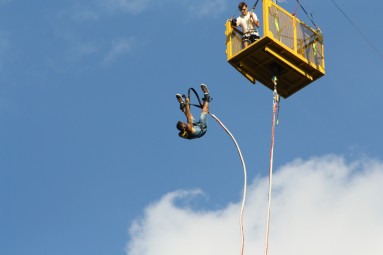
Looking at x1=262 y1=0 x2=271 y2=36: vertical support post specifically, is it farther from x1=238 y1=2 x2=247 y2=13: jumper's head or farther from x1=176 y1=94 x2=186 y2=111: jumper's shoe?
x1=176 y1=94 x2=186 y2=111: jumper's shoe

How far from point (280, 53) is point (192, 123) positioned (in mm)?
2320

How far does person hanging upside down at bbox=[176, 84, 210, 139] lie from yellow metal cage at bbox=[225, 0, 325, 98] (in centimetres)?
118

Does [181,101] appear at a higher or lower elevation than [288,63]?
lower

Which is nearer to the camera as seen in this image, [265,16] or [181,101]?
[181,101]

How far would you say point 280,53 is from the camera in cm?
2412

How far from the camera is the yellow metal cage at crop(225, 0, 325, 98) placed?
24.0 metres

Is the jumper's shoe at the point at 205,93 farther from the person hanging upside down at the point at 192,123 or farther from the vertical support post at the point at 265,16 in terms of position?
the vertical support post at the point at 265,16

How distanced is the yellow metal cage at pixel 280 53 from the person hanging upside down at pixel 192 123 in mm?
1175

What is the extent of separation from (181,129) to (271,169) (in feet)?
9.61

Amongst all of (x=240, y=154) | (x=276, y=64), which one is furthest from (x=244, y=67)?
(x=240, y=154)

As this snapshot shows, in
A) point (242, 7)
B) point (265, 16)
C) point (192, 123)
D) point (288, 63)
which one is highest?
point (242, 7)

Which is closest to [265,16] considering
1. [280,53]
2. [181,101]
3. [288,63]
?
[280,53]

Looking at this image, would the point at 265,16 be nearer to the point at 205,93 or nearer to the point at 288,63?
the point at 288,63

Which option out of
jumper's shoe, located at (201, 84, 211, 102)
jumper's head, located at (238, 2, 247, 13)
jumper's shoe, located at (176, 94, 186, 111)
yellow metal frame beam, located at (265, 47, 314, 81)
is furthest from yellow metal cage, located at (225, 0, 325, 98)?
jumper's shoe, located at (176, 94, 186, 111)
